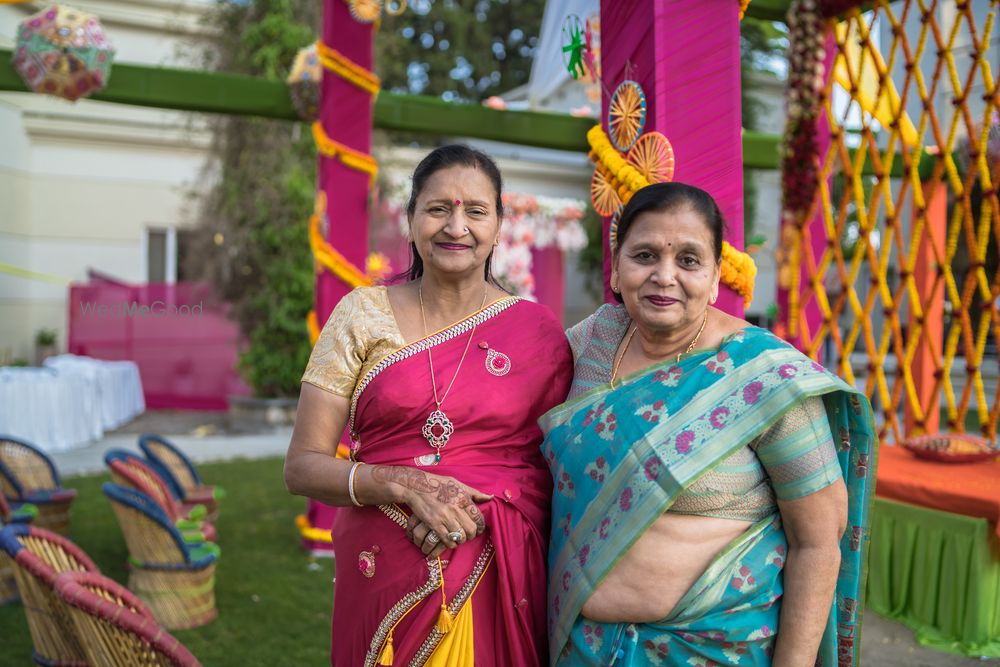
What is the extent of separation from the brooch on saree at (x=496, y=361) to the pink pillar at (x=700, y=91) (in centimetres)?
Result: 54

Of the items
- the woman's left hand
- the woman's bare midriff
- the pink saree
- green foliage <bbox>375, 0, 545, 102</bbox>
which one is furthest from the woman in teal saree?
green foliage <bbox>375, 0, 545, 102</bbox>

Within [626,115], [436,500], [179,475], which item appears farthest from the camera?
[179,475]

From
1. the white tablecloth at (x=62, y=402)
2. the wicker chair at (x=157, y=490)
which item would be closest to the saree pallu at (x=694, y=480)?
the wicker chair at (x=157, y=490)

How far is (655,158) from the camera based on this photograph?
1816mm

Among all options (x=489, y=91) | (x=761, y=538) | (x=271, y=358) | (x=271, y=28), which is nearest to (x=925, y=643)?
(x=761, y=538)

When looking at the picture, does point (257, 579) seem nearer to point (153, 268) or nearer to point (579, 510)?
point (579, 510)

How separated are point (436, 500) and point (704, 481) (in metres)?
0.50

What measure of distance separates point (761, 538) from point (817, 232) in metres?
4.07

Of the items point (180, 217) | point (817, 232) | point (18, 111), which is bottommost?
point (817, 232)

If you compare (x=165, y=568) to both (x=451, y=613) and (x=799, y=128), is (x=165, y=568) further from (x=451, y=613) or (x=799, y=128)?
(x=799, y=128)

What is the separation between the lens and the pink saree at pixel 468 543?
1645 mm

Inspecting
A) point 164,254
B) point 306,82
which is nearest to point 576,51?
point 306,82

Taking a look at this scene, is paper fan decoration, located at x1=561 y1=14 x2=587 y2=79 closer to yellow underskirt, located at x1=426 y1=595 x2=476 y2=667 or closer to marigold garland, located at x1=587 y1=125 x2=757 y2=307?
marigold garland, located at x1=587 y1=125 x2=757 y2=307

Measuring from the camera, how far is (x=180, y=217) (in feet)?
39.1
